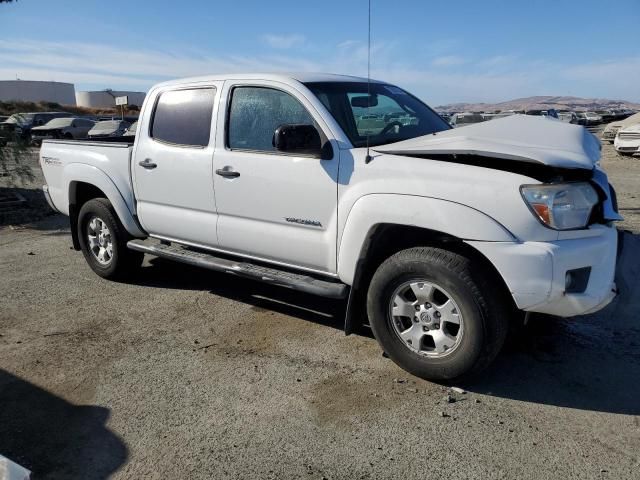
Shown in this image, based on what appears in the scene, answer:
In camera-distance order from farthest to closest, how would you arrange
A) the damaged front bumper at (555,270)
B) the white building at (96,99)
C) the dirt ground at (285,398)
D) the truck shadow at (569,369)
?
the white building at (96,99), the truck shadow at (569,369), the damaged front bumper at (555,270), the dirt ground at (285,398)

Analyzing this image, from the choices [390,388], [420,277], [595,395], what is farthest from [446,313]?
[595,395]

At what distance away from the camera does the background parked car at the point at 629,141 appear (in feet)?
53.7

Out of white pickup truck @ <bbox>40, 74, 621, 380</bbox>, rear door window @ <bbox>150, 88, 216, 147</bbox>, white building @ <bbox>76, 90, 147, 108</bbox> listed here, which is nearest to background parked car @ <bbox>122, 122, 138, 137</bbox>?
rear door window @ <bbox>150, 88, 216, 147</bbox>

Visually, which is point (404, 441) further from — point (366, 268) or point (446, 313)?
point (366, 268)

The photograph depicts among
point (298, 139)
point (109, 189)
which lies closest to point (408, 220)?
point (298, 139)

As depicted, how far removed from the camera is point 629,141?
16.5 meters

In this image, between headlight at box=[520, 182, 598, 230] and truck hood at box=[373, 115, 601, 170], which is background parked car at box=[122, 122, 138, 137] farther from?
headlight at box=[520, 182, 598, 230]

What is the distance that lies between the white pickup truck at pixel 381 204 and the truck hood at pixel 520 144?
14 millimetres

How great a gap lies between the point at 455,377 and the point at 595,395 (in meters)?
0.85

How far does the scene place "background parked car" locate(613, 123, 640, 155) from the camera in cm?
1636

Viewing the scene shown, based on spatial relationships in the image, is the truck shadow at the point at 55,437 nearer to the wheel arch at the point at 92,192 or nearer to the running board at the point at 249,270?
the running board at the point at 249,270

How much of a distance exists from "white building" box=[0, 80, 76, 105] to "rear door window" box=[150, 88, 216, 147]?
8096cm

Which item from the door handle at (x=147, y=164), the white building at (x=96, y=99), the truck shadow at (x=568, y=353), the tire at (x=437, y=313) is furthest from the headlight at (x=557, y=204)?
the white building at (x=96, y=99)

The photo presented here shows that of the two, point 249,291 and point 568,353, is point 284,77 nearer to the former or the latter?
point 249,291
